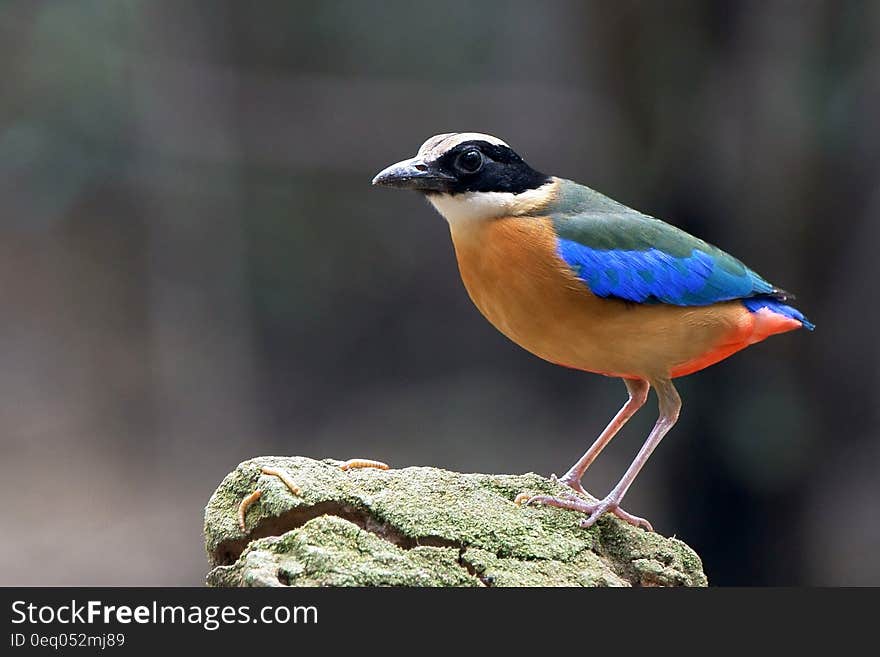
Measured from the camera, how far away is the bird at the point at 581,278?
5195mm

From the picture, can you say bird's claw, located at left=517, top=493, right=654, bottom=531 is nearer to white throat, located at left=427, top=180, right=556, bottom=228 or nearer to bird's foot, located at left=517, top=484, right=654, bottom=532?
bird's foot, located at left=517, top=484, right=654, bottom=532

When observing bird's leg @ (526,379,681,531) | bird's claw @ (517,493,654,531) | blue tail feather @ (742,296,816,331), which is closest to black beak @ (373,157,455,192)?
bird's leg @ (526,379,681,531)

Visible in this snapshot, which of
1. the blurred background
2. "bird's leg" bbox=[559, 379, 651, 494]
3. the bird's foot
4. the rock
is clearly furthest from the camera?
the blurred background

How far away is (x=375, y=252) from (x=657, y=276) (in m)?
7.58

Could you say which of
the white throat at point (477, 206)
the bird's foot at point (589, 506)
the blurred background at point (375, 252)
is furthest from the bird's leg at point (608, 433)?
the blurred background at point (375, 252)

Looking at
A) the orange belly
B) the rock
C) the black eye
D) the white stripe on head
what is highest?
the white stripe on head

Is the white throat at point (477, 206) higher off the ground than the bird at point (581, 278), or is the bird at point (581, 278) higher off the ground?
the white throat at point (477, 206)

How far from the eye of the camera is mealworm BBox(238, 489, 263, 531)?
459cm

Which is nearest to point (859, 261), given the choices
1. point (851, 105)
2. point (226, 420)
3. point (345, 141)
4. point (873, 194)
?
point (873, 194)

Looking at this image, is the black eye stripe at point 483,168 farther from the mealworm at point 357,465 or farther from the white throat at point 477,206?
the mealworm at point 357,465

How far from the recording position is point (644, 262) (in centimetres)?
541

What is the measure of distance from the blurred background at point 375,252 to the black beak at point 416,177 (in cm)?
492

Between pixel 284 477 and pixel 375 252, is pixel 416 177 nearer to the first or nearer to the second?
pixel 284 477

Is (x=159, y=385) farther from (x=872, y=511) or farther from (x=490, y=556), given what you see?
(x=490, y=556)
